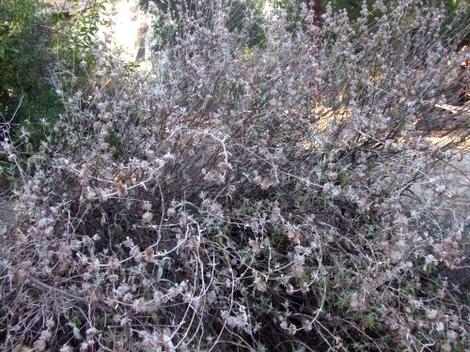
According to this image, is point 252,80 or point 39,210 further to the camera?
point 252,80

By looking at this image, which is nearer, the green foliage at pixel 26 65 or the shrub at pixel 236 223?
the shrub at pixel 236 223

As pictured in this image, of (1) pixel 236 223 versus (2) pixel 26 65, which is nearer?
(1) pixel 236 223

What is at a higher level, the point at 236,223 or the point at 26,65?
the point at 236,223

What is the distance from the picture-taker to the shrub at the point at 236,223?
2332mm

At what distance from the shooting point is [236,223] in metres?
2.55

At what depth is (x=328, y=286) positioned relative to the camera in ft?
8.68

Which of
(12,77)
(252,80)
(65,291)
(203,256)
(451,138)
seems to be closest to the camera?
(65,291)

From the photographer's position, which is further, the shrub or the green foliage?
the green foliage

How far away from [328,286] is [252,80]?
4.16 ft

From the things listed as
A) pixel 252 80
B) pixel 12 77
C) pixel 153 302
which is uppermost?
pixel 252 80

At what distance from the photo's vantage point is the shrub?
2332mm

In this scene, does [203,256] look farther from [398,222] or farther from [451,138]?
[451,138]

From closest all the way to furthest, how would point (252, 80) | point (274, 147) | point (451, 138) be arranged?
1. point (274, 147)
2. point (252, 80)
3. point (451, 138)

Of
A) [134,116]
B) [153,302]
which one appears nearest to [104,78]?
[134,116]
